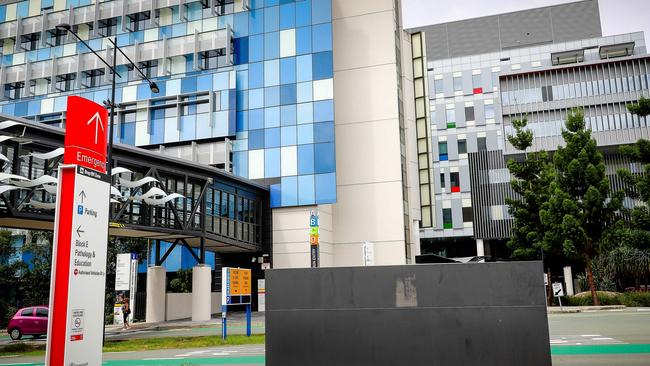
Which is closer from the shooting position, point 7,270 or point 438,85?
point 7,270

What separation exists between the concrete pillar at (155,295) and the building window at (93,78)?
2362 centimetres

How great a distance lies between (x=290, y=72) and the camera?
4503 cm

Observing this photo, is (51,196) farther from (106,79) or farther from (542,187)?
(542,187)

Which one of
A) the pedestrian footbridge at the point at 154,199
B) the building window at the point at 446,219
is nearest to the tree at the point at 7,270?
the pedestrian footbridge at the point at 154,199

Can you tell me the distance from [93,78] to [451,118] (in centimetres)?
4807

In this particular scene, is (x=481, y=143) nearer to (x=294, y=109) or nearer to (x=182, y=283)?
(x=294, y=109)

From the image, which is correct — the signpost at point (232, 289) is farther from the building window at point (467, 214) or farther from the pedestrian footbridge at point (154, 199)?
the building window at point (467, 214)

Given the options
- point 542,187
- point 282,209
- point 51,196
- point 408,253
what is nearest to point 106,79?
point 282,209

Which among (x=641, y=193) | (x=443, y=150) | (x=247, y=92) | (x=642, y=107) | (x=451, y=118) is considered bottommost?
(x=641, y=193)

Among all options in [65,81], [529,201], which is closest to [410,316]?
[529,201]

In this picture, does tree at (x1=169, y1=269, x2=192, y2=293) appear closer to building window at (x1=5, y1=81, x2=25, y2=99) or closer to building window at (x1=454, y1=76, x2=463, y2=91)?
building window at (x1=5, y1=81, x2=25, y2=99)

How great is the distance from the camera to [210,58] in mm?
48375

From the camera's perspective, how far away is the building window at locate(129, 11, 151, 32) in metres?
51.3

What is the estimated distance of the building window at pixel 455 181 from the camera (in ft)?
253
